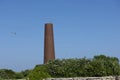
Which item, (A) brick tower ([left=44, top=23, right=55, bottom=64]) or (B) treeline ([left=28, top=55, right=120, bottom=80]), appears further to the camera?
(A) brick tower ([left=44, top=23, right=55, bottom=64])

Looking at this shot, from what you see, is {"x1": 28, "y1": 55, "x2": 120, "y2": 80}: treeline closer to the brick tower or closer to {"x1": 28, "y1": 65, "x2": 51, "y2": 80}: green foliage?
{"x1": 28, "y1": 65, "x2": 51, "y2": 80}: green foliage

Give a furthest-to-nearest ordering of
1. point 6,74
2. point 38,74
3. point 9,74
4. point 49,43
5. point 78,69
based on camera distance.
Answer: point 9,74
point 6,74
point 49,43
point 78,69
point 38,74

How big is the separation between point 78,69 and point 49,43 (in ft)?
32.6

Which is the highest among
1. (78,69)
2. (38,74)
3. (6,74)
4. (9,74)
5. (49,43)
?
(49,43)

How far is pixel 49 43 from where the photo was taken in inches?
1441

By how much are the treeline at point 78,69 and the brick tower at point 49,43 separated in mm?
7891

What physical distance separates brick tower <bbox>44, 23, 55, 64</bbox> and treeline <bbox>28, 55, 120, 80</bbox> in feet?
25.9

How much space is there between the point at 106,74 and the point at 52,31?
38.4 ft

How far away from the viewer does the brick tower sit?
1436 inches

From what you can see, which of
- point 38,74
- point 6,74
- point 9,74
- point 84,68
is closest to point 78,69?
point 84,68

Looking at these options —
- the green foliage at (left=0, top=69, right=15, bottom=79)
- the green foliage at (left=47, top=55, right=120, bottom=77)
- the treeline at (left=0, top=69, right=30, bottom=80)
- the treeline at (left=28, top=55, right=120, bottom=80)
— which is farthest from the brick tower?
the green foliage at (left=47, top=55, right=120, bottom=77)

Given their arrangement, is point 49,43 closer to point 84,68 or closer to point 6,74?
point 6,74

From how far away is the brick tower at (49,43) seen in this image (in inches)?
1436

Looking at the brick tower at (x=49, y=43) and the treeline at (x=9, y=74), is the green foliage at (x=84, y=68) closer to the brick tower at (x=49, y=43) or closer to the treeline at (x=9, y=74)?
the brick tower at (x=49, y=43)
